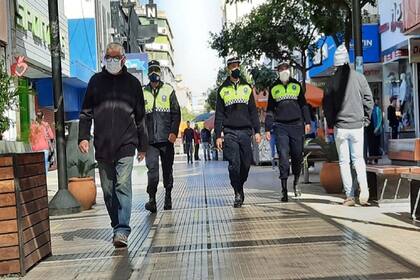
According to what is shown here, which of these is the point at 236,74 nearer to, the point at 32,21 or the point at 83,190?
the point at 83,190

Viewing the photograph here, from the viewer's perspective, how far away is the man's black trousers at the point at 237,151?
9047 mm

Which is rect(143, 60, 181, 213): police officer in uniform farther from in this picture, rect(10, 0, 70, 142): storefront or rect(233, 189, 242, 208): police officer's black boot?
rect(10, 0, 70, 142): storefront

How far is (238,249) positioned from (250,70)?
2090 centimetres

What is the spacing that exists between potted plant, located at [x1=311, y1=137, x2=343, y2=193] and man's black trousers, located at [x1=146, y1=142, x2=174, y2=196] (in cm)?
256

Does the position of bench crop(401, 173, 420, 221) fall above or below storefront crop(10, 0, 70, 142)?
below

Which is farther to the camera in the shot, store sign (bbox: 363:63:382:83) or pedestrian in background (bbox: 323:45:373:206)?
store sign (bbox: 363:63:382:83)

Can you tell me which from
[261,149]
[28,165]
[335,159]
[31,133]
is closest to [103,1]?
[261,149]

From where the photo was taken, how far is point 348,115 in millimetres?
8500

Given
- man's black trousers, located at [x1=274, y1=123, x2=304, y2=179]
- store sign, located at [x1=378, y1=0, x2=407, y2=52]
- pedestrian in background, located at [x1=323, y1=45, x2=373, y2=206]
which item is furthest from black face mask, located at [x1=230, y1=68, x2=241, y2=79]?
store sign, located at [x1=378, y1=0, x2=407, y2=52]

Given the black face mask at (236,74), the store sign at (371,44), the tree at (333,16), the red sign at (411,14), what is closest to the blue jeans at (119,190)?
the black face mask at (236,74)

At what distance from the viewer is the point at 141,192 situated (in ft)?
41.3

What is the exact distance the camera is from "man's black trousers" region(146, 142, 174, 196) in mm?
8984

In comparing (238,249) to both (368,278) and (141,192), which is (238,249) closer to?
(368,278)

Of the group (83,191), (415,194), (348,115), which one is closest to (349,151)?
(348,115)
